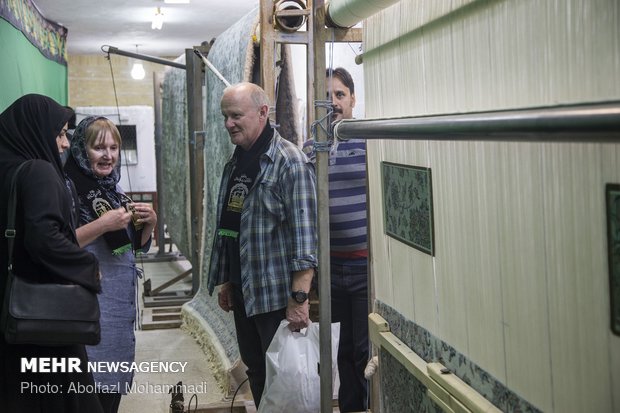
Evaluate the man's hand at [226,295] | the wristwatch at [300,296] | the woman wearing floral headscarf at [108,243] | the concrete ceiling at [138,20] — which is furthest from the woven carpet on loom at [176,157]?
the wristwatch at [300,296]

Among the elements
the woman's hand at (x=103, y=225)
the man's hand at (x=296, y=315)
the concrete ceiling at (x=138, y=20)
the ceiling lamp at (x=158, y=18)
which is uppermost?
the concrete ceiling at (x=138, y=20)

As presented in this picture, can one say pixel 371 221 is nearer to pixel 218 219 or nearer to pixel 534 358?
pixel 534 358

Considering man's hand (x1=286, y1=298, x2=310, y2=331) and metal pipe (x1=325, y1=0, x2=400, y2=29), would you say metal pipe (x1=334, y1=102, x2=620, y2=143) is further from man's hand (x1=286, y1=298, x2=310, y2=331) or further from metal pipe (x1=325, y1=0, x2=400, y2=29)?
man's hand (x1=286, y1=298, x2=310, y2=331)

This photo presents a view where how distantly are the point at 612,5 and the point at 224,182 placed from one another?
2338 mm

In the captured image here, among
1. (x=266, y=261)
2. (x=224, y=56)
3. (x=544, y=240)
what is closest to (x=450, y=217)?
(x=544, y=240)

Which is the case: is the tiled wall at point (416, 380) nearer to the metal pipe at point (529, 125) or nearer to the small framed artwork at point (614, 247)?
the small framed artwork at point (614, 247)

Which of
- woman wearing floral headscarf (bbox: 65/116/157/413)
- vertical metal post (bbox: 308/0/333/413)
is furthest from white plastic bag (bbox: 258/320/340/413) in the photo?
woman wearing floral headscarf (bbox: 65/116/157/413)

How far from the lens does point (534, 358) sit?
1156 mm

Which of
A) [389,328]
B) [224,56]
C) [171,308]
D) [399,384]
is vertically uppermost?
[224,56]

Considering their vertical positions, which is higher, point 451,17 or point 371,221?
point 451,17

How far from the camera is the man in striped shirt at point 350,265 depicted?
308 centimetres

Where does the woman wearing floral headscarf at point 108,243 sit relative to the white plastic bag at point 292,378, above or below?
above

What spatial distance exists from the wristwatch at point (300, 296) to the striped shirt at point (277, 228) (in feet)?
0.23

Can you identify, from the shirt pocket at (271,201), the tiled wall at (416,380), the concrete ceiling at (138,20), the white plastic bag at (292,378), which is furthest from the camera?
the concrete ceiling at (138,20)
